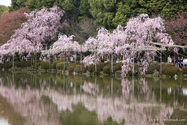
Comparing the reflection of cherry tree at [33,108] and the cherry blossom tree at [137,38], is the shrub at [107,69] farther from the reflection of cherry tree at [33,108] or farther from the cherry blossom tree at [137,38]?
the reflection of cherry tree at [33,108]

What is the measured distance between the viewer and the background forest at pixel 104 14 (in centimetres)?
3515

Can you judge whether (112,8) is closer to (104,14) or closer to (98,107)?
(104,14)

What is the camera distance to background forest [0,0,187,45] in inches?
1384

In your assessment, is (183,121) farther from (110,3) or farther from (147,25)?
(110,3)

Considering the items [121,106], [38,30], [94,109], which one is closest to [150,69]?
[121,106]

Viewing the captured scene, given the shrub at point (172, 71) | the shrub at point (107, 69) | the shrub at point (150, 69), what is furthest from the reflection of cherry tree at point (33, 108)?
the shrub at point (107, 69)

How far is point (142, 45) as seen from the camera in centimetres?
2909

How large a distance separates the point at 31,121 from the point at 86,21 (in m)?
41.2

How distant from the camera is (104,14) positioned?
45938 mm

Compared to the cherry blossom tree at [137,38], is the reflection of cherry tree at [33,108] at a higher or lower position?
lower

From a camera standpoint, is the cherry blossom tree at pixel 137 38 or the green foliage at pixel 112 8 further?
the green foliage at pixel 112 8

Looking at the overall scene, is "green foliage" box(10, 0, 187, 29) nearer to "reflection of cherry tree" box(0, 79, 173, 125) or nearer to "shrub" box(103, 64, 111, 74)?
"shrub" box(103, 64, 111, 74)

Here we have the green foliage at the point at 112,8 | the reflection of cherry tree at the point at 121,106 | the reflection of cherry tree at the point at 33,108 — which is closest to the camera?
the reflection of cherry tree at the point at 33,108

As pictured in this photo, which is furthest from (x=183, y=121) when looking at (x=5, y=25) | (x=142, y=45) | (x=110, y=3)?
(x=5, y=25)
